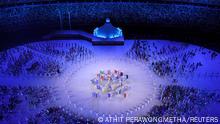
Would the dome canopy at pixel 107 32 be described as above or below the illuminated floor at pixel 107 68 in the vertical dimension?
above

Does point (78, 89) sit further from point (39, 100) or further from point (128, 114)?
point (128, 114)

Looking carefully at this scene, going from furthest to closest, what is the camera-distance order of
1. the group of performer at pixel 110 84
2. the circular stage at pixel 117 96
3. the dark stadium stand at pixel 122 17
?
1. the dark stadium stand at pixel 122 17
2. the group of performer at pixel 110 84
3. the circular stage at pixel 117 96

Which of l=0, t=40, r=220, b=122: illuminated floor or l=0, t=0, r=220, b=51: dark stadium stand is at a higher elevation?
l=0, t=0, r=220, b=51: dark stadium stand

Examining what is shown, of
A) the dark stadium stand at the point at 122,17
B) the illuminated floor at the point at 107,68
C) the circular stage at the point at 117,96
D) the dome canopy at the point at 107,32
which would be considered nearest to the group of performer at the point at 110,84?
the circular stage at the point at 117,96

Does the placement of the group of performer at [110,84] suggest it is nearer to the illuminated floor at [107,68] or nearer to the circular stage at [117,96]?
the circular stage at [117,96]

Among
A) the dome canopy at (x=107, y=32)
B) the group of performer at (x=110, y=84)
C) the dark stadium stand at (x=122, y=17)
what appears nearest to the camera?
the group of performer at (x=110, y=84)

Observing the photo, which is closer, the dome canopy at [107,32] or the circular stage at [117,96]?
the circular stage at [117,96]

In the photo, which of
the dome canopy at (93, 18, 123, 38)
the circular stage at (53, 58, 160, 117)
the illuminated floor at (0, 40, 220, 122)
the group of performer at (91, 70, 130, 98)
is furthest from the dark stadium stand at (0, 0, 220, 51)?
the group of performer at (91, 70, 130, 98)

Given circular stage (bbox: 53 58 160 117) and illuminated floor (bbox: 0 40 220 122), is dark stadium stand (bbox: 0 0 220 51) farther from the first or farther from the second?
circular stage (bbox: 53 58 160 117)

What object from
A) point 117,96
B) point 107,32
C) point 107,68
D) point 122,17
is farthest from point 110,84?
point 122,17
